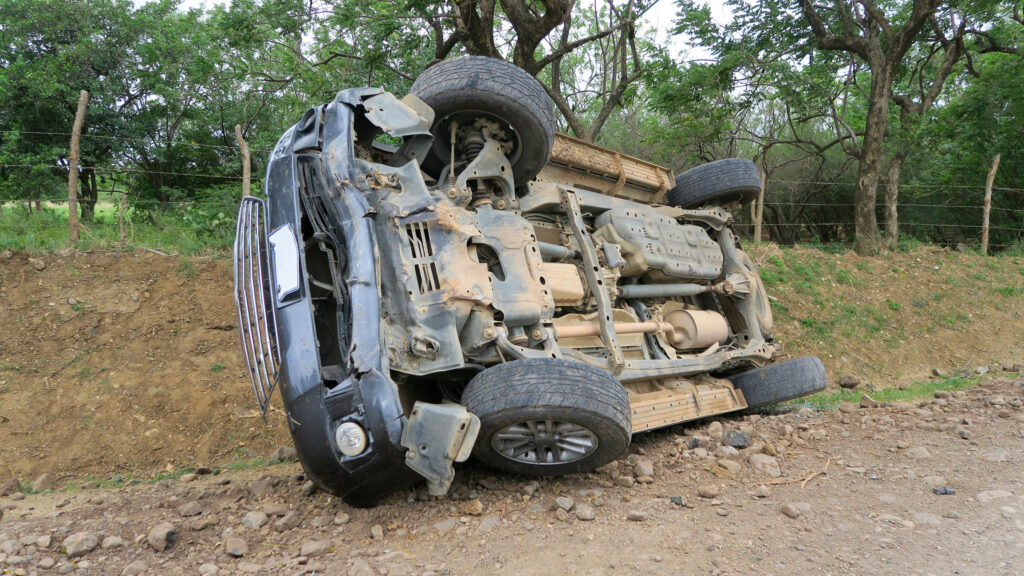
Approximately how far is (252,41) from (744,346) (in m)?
7.11

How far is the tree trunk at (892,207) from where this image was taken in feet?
33.9

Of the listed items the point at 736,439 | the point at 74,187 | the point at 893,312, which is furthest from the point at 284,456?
the point at 893,312

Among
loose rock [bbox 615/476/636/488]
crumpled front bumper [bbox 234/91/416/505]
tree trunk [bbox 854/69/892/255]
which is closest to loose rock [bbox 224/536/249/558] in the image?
crumpled front bumper [bbox 234/91/416/505]

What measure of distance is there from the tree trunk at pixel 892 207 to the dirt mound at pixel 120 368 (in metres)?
10.0

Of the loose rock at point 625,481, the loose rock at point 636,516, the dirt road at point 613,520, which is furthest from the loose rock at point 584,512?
the loose rock at point 625,481

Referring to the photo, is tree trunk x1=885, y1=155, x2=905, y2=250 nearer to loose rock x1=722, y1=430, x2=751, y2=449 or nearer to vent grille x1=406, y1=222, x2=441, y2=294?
loose rock x1=722, y1=430, x2=751, y2=449

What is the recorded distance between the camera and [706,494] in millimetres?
2918

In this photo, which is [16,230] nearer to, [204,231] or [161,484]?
[204,231]

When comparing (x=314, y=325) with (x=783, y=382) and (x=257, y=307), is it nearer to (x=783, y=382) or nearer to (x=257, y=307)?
(x=257, y=307)

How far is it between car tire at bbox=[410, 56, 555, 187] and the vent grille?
881 millimetres

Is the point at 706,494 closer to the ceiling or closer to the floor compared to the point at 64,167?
closer to the floor

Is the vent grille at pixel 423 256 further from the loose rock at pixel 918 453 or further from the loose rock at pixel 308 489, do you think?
the loose rock at pixel 918 453

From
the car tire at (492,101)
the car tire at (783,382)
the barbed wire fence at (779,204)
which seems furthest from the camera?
the barbed wire fence at (779,204)

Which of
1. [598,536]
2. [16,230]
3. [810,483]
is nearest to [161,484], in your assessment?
[598,536]
